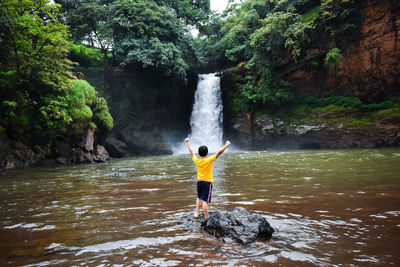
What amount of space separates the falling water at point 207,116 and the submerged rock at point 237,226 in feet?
73.8

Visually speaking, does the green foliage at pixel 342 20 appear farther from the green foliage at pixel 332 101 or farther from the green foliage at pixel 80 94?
the green foliage at pixel 80 94

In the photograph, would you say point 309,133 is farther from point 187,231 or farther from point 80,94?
point 187,231

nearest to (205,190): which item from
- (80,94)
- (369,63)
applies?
(80,94)

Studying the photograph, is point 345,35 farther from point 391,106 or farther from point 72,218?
point 72,218

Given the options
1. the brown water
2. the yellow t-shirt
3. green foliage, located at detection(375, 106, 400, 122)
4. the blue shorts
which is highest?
green foliage, located at detection(375, 106, 400, 122)

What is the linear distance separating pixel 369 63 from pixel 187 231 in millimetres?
21105

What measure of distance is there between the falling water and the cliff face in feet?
28.9

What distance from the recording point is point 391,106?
732 inches

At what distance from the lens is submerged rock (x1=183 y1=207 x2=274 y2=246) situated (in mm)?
3047

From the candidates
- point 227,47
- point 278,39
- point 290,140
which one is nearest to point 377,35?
point 278,39

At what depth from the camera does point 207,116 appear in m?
27.2

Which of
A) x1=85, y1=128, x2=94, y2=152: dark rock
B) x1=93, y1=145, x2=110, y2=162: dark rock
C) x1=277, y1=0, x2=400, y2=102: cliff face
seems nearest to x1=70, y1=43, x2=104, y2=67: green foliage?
x1=93, y1=145, x2=110, y2=162: dark rock

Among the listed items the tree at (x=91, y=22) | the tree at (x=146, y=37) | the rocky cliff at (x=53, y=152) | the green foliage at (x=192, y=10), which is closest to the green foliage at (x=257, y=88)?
the tree at (x=146, y=37)

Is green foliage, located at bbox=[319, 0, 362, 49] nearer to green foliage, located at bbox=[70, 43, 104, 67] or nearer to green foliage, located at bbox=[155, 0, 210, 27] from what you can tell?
green foliage, located at bbox=[155, 0, 210, 27]
